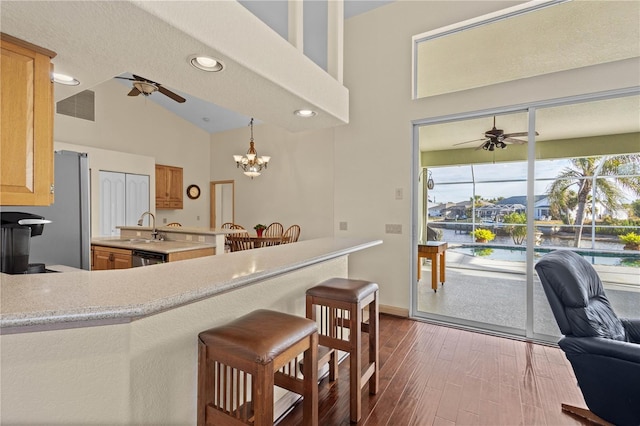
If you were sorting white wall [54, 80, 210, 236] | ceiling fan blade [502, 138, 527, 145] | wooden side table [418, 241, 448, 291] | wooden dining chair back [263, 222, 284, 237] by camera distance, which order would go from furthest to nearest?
1. wooden dining chair back [263, 222, 284, 237]
2. white wall [54, 80, 210, 236]
3. wooden side table [418, 241, 448, 291]
4. ceiling fan blade [502, 138, 527, 145]

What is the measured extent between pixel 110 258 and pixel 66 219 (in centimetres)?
148

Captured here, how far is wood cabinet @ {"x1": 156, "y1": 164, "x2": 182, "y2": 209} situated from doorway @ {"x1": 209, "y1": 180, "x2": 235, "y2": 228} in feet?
2.93

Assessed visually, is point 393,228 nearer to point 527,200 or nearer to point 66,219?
point 527,200

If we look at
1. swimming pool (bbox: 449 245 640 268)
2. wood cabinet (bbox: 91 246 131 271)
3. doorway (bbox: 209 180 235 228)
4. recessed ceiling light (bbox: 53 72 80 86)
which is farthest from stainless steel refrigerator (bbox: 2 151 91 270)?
doorway (bbox: 209 180 235 228)

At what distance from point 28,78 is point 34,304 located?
989 mm

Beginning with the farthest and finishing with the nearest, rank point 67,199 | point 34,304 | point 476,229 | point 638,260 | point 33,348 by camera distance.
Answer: point 476,229 < point 638,260 < point 67,199 < point 33,348 < point 34,304

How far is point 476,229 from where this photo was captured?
11.5 feet

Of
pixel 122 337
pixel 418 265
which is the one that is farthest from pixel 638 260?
pixel 122 337

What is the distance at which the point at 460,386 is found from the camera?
7.26 feet

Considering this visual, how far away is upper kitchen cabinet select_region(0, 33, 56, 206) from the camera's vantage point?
122 centimetres

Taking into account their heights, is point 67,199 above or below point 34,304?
above

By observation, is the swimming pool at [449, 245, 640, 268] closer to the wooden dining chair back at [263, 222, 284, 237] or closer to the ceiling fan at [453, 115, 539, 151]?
the ceiling fan at [453, 115, 539, 151]

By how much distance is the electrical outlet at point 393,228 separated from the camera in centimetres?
368

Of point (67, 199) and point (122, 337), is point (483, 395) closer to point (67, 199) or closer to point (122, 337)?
point (122, 337)
